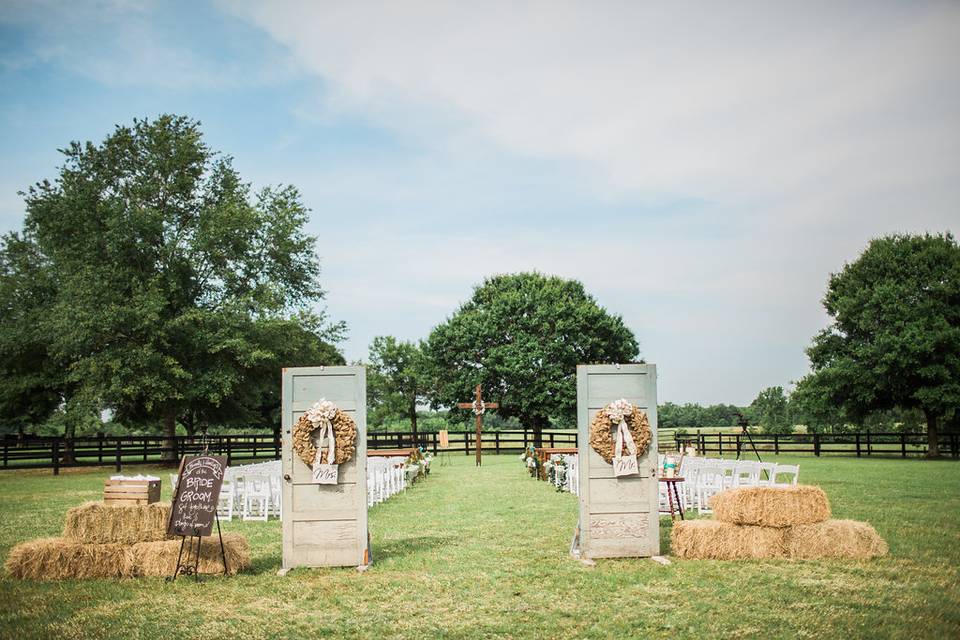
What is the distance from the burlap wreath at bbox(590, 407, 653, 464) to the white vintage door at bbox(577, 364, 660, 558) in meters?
0.10

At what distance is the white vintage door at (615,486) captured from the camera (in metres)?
9.15

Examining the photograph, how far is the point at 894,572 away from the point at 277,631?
6.34 meters

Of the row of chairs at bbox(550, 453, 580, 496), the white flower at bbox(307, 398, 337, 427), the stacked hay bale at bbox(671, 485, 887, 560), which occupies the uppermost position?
the white flower at bbox(307, 398, 337, 427)

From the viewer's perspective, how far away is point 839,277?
38188 mm

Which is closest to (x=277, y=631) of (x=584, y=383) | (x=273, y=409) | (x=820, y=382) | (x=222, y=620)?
(x=222, y=620)

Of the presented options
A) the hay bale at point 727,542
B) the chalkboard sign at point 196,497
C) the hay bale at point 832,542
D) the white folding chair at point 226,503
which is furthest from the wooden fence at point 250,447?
the chalkboard sign at point 196,497

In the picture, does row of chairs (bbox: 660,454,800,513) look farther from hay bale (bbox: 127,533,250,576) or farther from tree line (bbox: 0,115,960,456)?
tree line (bbox: 0,115,960,456)

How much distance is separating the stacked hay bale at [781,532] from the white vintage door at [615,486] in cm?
66

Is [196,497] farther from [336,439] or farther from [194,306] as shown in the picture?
[194,306]

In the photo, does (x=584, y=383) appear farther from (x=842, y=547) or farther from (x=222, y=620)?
(x=222, y=620)

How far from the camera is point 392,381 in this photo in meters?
57.7

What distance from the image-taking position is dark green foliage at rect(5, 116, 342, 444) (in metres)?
28.3

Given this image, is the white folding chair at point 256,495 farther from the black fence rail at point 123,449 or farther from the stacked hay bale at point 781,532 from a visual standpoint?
the black fence rail at point 123,449

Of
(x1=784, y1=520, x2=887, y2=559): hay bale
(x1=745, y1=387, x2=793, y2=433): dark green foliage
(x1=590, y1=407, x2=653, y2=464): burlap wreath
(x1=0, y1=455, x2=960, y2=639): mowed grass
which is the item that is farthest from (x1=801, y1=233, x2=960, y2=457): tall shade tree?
(x1=590, y1=407, x2=653, y2=464): burlap wreath
